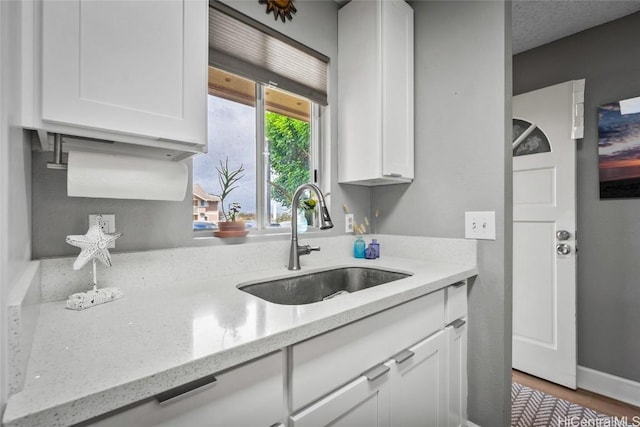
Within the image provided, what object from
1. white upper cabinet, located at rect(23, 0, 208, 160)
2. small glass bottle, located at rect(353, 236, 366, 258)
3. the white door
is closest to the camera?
white upper cabinet, located at rect(23, 0, 208, 160)

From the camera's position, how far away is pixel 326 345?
0.82 m

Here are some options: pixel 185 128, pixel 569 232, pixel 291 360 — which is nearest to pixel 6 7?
pixel 185 128

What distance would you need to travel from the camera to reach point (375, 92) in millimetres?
1648

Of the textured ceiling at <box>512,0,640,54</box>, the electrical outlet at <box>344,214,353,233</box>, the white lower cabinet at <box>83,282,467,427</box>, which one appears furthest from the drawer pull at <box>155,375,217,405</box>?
the textured ceiling at <box>512,0,640,54</box>

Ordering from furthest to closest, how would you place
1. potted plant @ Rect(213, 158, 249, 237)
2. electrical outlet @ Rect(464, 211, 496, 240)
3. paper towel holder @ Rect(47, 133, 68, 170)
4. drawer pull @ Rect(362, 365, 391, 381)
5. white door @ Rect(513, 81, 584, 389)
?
1. white door @ Rect(513, 81, 584, 389)
2. electrical outlet @ Rect(464, 211, 496, 240)
3. potted plant @ Rect(213, 158, 249, 237)
4. drawer pull @ Rect(362, 365, 391, 381)
5. paper towel holder @ Rect(47, 133, 68, 170)

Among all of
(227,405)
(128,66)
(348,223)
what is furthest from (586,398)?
(128,66)

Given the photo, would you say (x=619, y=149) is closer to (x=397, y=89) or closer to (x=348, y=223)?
(x=397, y=89)

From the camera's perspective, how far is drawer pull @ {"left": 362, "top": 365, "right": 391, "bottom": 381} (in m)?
0.93

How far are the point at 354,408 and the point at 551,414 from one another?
1666 millimetres

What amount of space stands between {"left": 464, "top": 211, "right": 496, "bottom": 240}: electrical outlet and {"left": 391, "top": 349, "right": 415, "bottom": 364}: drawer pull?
754mm

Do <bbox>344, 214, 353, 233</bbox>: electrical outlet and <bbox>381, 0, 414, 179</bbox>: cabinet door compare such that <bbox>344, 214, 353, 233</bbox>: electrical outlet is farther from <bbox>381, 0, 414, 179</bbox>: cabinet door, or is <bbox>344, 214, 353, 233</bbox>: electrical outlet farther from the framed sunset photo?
the framed sunset photo

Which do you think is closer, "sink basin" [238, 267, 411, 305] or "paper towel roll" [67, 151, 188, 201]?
"paper towel roll" [67, 151, 188, 201]

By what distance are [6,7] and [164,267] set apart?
2.78 feet

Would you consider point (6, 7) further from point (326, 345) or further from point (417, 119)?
point (417, 119)
